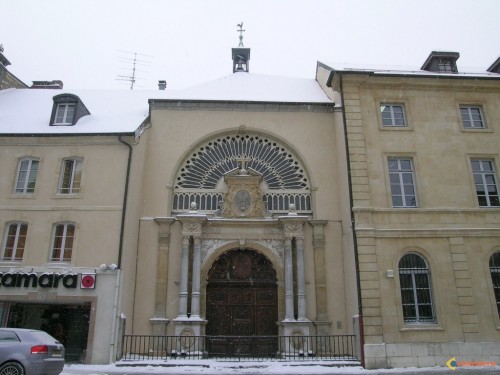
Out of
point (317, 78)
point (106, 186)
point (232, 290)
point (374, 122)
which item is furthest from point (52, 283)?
point (317, 78)

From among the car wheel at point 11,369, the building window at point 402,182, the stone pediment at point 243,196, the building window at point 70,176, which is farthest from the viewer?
the stone pediment at point 243,196

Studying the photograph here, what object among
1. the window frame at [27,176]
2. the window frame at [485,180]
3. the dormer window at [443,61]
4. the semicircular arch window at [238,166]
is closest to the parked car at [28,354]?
the window frame at [27,176]

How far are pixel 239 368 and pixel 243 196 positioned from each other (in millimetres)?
7660

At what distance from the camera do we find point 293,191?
20219 millimetres

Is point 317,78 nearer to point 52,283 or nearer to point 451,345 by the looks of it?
point 451,345

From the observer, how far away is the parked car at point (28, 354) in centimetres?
1009

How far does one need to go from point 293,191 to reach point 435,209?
626 centimetres

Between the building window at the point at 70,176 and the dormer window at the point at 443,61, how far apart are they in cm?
1745

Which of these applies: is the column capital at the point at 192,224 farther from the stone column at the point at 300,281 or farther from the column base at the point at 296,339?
the column base at the point at 296,339

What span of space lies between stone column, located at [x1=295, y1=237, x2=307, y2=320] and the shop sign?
8308 millimetres

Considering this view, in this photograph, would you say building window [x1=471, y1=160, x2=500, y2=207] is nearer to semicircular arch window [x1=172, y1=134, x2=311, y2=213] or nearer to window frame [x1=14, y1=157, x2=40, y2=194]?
semicircular arch window [x1=172, y1=134, x2=311, y2=213]

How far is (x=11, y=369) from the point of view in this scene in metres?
10.1

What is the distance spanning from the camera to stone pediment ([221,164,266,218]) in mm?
19500

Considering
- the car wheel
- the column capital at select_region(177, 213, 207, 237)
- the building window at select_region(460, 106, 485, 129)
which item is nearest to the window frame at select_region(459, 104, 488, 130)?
the building window at select_region(460, 106, 485, 129)
